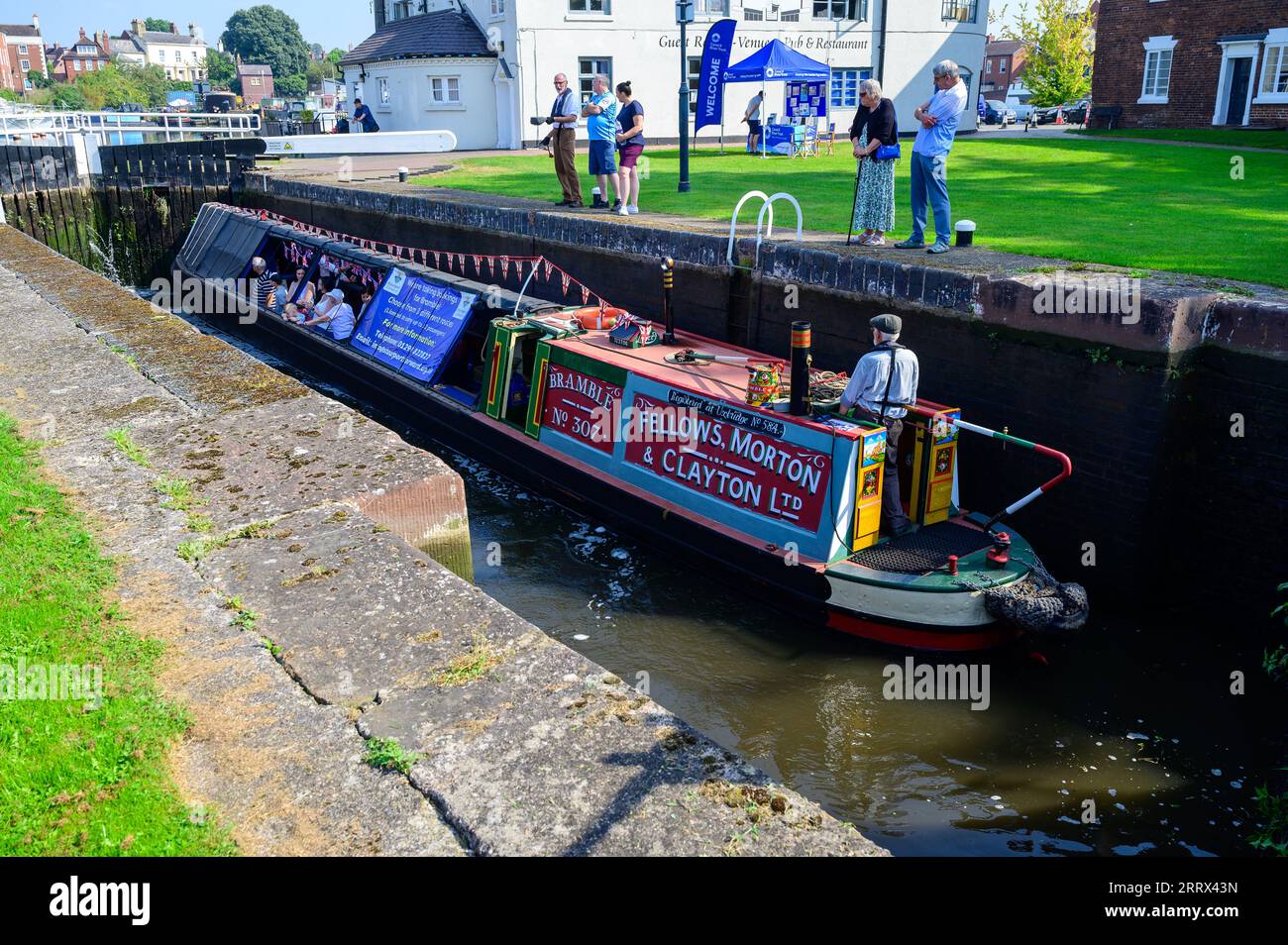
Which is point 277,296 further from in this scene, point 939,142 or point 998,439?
point 998,439

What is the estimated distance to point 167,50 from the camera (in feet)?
510

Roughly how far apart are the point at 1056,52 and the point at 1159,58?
1408cm

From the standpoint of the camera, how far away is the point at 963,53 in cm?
3166

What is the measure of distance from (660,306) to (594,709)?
10.2 m

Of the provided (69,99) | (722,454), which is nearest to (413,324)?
(722,454)

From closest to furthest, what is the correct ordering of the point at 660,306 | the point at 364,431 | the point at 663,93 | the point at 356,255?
the point at 364,431 → the point at 660,306 → the point at 356,255 → the point at 663,93

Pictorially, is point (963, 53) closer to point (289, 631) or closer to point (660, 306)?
point (660, 306)

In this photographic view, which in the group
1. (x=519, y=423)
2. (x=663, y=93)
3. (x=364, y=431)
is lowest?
(x=519, y=423)

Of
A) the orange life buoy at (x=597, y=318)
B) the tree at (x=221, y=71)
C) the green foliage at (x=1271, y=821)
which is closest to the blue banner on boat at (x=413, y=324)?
the orange life buoy at (x=597, y=318)

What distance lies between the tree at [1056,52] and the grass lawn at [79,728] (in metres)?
42.8

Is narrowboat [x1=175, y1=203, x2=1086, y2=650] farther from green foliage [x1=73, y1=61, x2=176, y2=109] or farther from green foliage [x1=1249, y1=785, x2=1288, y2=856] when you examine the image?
green foliage [x1=73, y1=61, x2=176, y2=109]

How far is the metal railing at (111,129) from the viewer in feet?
96.8
